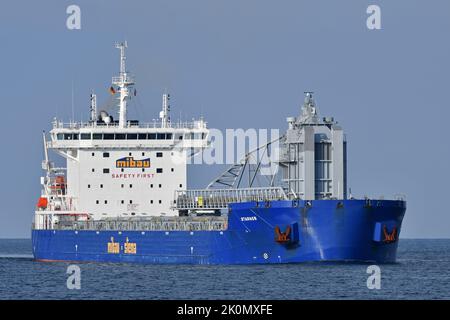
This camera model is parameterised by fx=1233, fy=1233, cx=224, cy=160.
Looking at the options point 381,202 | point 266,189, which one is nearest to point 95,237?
point 266,189

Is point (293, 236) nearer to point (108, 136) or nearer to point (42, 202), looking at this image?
point (108, 136)

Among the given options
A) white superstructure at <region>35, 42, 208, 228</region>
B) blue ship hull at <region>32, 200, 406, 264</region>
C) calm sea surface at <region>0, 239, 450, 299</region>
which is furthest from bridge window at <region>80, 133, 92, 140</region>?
calm sea surface at <region>0, 239, 450, 299</region>

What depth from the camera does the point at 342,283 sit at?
43.5 meters

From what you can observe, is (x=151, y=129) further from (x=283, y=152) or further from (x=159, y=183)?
(x=283, y=152)

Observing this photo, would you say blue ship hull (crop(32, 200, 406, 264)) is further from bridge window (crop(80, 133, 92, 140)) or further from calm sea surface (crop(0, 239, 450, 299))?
bridge window (crop(80, 133, 92, 140))

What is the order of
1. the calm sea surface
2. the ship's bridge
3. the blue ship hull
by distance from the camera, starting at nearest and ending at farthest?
the calm sea surface
the blue ship hull
the ship's bridge

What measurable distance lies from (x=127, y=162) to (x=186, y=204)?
3.83 m

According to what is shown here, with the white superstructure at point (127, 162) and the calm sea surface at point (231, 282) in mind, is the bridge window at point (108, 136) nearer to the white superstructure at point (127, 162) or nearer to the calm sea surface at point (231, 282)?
the white superstructure at point (127, 162)

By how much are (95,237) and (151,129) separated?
593 cm

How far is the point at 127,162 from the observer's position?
6034cm

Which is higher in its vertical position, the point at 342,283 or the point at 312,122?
the point at 312,122

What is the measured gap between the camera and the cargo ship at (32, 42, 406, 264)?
49969mm

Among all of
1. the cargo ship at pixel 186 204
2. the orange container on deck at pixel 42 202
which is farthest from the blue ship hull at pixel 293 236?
the orange container on deck at pixel 42 202

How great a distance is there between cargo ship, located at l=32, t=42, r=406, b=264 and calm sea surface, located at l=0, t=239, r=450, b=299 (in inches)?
50.3
